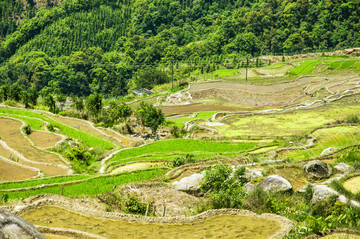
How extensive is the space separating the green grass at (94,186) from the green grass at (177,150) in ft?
15.0

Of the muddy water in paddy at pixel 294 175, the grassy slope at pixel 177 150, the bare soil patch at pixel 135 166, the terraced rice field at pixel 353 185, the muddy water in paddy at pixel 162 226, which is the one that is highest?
the muddy water in paddy at pixel 162 226

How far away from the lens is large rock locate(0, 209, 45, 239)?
22.8 feet

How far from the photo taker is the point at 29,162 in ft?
79.1

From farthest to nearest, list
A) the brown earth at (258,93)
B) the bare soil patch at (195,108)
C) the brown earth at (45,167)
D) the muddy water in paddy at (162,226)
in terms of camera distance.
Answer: the brown earth at (258,93)
the bare soil patch at (195,108)
the brown earth at (45,167)
the muddy water in paddy at (162,226)

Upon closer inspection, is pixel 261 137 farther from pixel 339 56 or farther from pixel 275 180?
pixel 339 56

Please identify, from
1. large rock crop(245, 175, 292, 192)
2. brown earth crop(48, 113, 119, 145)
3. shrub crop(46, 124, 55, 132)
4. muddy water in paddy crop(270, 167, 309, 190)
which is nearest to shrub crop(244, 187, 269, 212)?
large rock crop(245, 175, 292, 192)

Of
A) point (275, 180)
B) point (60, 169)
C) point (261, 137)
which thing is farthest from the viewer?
point (261, 137)

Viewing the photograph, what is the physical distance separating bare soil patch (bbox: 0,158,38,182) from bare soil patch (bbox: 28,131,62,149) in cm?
605

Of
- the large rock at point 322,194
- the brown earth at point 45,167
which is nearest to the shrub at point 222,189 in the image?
the large rock at point 322,194

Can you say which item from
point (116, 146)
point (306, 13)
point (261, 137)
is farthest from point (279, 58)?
point (116, 146)

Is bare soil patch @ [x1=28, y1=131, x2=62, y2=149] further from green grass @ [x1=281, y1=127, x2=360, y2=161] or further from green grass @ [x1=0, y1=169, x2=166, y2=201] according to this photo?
green grass @ [x1=281, y1=127, x2=360, y2=161]

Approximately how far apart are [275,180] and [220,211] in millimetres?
3618

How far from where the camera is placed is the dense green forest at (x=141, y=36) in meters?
117

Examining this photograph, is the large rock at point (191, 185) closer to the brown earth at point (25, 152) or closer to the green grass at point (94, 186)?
the green grass at point (94, 186)
